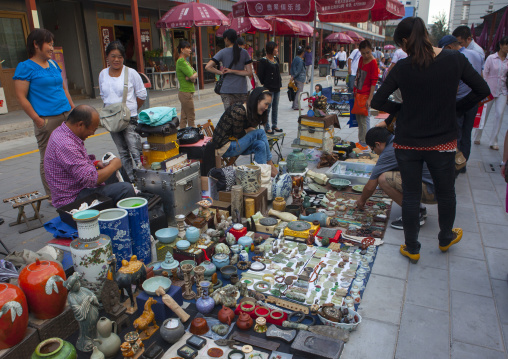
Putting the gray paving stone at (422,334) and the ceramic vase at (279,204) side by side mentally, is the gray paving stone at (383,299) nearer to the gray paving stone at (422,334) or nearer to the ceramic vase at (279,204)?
the gray paving stone at (422,334)

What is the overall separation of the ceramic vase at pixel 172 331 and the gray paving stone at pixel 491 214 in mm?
3444

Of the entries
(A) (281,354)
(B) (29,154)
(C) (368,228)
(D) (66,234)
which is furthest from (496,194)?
(B) (29,154)

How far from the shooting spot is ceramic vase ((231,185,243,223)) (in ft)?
13.0

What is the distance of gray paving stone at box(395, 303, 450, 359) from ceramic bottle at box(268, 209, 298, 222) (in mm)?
1561

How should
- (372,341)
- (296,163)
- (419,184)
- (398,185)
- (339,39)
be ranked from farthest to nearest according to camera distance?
(339,39), (296,163), (398,185), (419,184), (372,341)

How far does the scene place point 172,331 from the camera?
2.33 meters

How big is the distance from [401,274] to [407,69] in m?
1.67

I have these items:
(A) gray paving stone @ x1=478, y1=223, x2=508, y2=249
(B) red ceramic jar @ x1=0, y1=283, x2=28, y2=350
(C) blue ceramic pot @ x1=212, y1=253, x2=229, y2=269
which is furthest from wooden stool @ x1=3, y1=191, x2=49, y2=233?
(A) gray paving stone @ x1=478, y1=223, x2=508, y2=249

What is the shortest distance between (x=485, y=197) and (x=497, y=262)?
1686 millimetres

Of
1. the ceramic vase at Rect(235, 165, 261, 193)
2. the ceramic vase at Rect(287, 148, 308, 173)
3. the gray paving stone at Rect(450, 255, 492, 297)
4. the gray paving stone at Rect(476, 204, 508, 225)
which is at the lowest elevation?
the gray paving stone at Rect(450, 255, 492, 297)

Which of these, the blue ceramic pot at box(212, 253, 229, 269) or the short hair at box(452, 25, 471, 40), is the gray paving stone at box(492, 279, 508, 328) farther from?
the short hair at box(452, 25, 471, 40)

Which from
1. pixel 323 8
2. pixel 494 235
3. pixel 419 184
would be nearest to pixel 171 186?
pixel 419 184

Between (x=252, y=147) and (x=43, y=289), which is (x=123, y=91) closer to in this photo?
(x=252, y=147)

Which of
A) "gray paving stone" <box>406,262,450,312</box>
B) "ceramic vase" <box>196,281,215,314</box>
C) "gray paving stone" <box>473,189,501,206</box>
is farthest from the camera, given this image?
"gray paving stone" <box>473,189,501,206</box>
